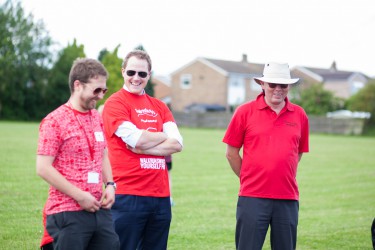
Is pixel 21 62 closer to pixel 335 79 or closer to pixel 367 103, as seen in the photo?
pixel 367 103

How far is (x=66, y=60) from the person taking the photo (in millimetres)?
60000

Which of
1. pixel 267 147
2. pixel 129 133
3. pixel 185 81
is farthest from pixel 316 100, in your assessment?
pixel 129 133

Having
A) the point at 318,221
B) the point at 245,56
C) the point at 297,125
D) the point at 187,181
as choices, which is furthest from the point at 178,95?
the point at 297,125

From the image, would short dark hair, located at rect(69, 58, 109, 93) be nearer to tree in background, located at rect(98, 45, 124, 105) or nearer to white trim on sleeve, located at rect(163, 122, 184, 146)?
white trim on sleeve, located at rect(163, 122, 184, 146)

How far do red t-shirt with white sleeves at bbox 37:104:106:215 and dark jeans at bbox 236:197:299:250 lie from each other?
1610 mm

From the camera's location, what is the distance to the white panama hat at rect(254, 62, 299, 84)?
534cm

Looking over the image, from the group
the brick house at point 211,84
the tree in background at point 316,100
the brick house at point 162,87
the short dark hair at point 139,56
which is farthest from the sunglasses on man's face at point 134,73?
the brick house at point 162,87

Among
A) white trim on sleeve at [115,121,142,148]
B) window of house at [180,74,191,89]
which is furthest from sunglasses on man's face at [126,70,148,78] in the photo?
window of house at [180,74,191,89]

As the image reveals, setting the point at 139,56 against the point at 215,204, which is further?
the point at 215,204

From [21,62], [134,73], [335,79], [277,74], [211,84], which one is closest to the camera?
[134,73]

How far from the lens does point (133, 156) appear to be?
4.94m

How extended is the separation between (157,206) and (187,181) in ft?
31.9

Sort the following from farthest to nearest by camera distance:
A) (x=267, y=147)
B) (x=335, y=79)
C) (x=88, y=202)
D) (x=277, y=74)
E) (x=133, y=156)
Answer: (x=335, y=79) < (x=277, y=74) < (x=267, y=147) < (x=133, y=156) < (x=88, y=202)

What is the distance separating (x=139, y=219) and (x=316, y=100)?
5565 cm
